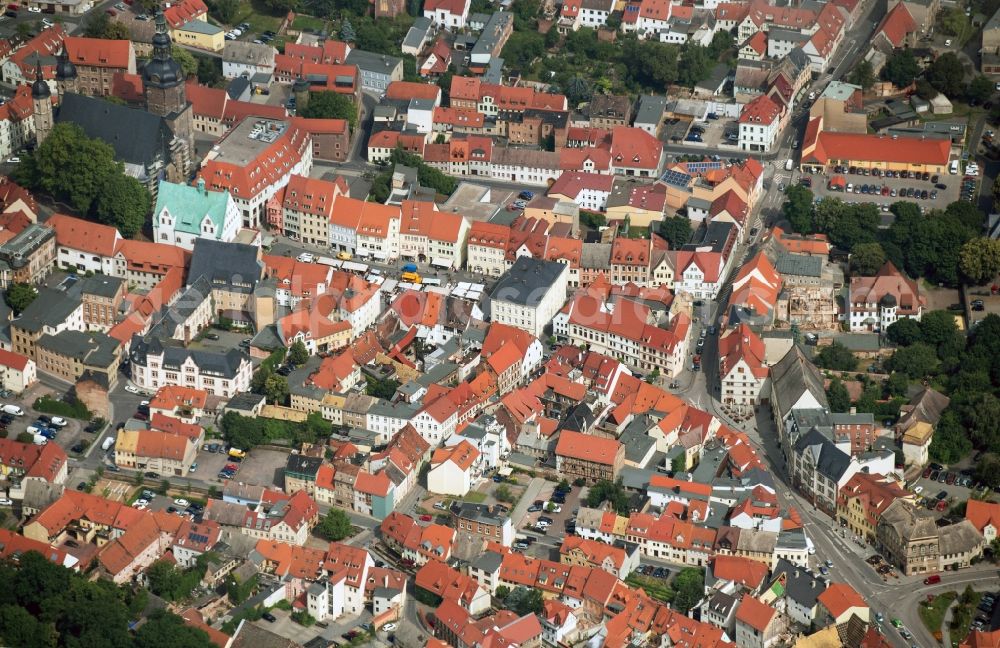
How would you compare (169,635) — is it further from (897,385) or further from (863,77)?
(863,77)

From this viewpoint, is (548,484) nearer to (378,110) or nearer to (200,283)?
(200,283)

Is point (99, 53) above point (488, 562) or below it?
above

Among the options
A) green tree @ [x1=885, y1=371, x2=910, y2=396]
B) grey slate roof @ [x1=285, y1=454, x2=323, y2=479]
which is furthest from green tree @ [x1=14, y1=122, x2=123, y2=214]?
green tree @ [x1=885, y1=371, x2=910, y2=396]

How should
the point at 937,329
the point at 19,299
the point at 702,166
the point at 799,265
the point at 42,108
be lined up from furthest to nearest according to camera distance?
1. the point at 702,166
2. the point at 42,108
3. the point at 799,265
4. the point at 937,329
5. the point at 19,299

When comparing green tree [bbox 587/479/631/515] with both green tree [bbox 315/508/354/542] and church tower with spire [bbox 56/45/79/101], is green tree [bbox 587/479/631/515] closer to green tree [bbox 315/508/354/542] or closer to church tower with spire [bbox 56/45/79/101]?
green tree [bbox 315/508/354/542]

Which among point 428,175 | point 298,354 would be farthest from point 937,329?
point 298,354

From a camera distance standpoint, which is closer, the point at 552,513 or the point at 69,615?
the point at 69,615

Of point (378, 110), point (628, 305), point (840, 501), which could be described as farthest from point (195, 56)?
point (840, 501)

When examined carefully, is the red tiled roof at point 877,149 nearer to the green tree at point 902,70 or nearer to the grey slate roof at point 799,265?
the green tree at point 902,70
